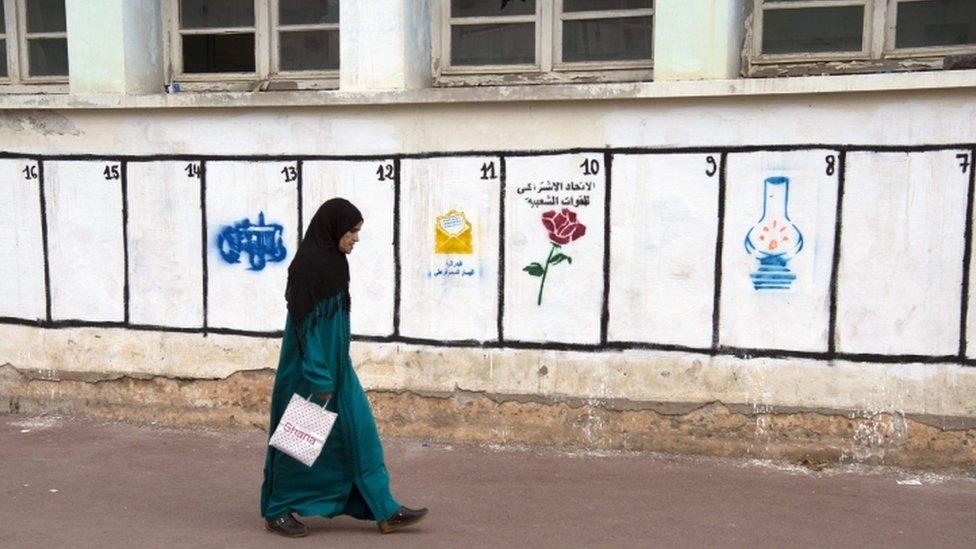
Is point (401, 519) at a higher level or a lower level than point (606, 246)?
lower

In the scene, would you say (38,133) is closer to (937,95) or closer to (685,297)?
(685,297)

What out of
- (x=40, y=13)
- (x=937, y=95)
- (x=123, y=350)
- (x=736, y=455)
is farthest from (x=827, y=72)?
(x=40, y=13)

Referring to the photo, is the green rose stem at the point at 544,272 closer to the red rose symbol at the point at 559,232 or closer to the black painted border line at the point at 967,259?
the red rose symbol at the point at 559,232

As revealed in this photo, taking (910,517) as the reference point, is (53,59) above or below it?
above

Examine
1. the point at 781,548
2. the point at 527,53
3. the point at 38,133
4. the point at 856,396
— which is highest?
the point at 527,53

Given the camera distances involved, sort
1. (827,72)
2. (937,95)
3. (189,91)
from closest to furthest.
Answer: (937,95)
(827,72)
(189,91)

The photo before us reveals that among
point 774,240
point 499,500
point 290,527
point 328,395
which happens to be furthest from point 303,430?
point 774,240

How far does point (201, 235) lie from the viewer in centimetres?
742

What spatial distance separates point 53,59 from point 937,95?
6.16 meters

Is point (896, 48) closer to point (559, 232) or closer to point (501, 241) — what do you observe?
point (559, 232)

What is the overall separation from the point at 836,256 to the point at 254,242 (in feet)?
12.6

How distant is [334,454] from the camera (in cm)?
504

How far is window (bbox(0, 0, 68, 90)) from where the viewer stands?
7871mm

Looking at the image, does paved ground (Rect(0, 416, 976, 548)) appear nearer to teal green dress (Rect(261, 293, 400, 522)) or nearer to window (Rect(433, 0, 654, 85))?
teal green dress (Rect(261, 293, 400, 522))
